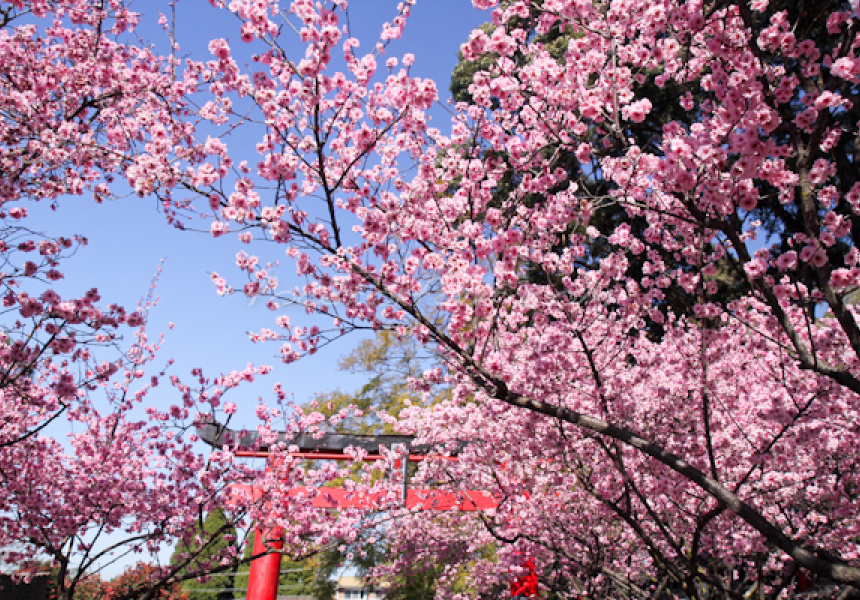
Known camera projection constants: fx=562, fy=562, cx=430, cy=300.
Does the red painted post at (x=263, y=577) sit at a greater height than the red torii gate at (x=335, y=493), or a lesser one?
lesser

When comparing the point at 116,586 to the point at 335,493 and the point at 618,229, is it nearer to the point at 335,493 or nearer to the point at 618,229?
the point at 335,493

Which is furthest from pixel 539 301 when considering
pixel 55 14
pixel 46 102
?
pixel 55 14

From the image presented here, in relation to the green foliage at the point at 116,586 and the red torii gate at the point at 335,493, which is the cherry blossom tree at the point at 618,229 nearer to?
the red torii gate at the point at 335,493

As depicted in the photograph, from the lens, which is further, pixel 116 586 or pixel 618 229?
pixel 116 586

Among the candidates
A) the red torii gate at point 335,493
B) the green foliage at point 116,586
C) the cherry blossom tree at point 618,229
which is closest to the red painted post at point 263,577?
the red torii gate at point 335,493

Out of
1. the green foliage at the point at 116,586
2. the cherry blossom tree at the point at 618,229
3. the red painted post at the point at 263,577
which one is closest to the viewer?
the cherry blossom tree at the point at 618,229

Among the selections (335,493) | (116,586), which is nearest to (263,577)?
(335,493)

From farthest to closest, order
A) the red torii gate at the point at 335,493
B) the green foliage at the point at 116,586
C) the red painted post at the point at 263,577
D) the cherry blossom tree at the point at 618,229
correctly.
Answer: the green foliage at the point at 116,586 → the red painted post at the point at 263,577 → the red torii gate at the point at 335,493 → the cherry blossom tree at the point at 618,229

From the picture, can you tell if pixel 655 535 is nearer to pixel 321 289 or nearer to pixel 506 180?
pixel 321 289

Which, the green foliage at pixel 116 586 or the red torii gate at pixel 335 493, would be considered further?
the green foliage at pixel 116 586

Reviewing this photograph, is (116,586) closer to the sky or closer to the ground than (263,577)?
closer to the sky

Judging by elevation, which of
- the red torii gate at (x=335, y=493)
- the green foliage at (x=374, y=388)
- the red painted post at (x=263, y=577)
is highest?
the green foliage at (x=374, y=388)

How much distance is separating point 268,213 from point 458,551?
9.00 m

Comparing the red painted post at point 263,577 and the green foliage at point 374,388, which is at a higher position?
the green foliage at point 374,388
